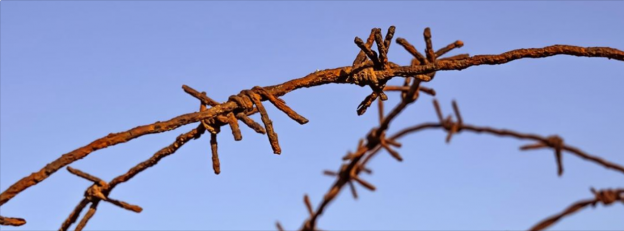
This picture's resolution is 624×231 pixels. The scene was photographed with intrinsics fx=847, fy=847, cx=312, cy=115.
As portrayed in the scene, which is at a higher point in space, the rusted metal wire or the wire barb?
the wire barb

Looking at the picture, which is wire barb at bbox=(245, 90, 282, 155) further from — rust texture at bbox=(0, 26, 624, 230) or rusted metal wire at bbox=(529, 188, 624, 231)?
rusted metal wire at bbox=(529, 188, 624, 231)

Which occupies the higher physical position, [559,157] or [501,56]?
[501,56]

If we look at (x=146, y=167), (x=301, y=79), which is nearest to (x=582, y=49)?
(x=301, y=79)

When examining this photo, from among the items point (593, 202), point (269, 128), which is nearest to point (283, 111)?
point (269, 128)

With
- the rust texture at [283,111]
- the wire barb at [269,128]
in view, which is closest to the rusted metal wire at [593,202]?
the rust texture at [283,111]

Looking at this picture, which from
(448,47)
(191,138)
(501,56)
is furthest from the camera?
(448,47)

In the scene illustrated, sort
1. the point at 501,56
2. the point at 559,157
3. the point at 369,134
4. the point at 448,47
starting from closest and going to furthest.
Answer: the point at 501,56
the point at 559,157
the point at 448,47
the point at 369,134

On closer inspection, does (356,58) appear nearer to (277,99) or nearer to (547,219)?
(277,99)

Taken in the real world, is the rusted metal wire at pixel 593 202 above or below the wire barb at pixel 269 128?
below

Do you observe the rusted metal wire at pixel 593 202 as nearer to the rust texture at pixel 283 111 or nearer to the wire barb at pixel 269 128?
the rust texture at pixel 283 111

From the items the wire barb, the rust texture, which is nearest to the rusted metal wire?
the rust texture

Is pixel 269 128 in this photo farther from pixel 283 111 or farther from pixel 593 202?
pixel 593 202
